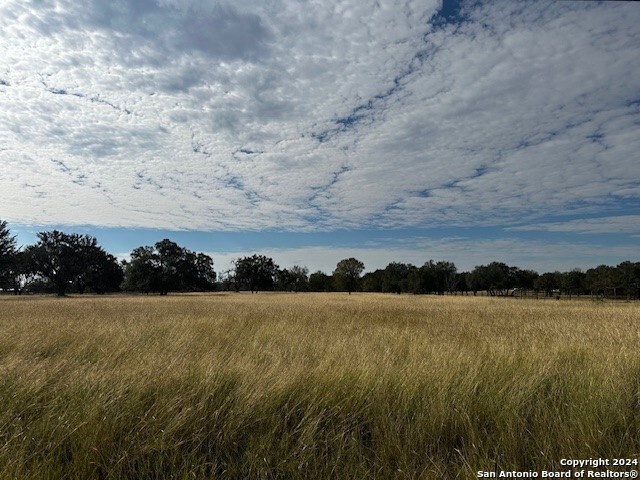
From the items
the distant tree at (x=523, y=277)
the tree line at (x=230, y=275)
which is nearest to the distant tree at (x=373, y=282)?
the tree line at (x=230, y=275)

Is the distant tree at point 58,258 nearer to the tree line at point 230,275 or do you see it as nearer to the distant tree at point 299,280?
the tree line at point 230,275

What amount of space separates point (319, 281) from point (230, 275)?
107 feet

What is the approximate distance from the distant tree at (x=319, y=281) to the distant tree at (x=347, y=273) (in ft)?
43.5

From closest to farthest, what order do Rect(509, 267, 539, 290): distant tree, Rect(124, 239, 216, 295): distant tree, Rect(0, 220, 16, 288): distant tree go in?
Rect(0, 220, 16, 288): distant tree < Rect(124, 239, 216, 295): distant tree < Rect(509, 267, 539, 290): distant tree

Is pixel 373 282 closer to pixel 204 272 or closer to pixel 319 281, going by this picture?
pixel 319 281

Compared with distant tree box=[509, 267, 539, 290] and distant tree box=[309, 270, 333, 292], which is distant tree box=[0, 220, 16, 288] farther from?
distant tree box=[509, 267, 539, 290]

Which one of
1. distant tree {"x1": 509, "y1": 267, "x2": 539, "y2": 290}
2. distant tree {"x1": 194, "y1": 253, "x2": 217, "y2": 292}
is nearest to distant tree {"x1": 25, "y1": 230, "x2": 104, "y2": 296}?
distant tree {"x1": 194, "y1": 253, "x2": 217, "y2": 292}

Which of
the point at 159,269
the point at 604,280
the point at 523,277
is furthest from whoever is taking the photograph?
the point at 523,277

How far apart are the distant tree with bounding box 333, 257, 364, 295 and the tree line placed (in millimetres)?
291

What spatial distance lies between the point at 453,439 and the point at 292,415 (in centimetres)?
156

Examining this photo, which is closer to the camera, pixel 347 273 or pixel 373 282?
pixel 347 273

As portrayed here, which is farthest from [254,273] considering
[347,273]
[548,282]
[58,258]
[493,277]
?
[548,282]

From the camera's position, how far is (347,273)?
360ft

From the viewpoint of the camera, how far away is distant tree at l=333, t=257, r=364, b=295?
355 feet
